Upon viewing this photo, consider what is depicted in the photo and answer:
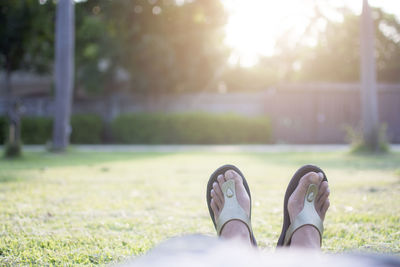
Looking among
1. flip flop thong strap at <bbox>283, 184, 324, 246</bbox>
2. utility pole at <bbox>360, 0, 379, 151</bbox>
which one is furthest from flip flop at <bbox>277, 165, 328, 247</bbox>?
utility pole at <bbox>360, 0, 379, 151</bbox>

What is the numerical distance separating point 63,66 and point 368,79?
6.26m

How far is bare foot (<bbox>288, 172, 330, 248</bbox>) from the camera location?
59.3 inches

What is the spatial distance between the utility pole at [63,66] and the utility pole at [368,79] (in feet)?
19.5

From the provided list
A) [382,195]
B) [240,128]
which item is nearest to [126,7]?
[240,128]

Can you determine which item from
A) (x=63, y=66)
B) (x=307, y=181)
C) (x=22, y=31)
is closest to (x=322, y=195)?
(x=307, y=181)

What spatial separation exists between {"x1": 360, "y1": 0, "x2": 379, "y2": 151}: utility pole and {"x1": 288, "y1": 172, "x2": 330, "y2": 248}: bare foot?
6.40 m

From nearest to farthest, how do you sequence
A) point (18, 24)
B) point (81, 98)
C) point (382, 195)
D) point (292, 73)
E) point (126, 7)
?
point (382, 195) < point (126, 7) < point (18, 24) < point (81, 98) < point (292, 73)

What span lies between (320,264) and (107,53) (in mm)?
12047

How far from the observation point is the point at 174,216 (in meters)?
2.35

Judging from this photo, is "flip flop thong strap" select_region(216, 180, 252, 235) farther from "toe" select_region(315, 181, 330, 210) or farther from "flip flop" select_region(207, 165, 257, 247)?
"toe" select_region(315, 181, 330, 210)

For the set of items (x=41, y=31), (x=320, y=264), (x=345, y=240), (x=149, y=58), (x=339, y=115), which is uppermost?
(x=41, y=31)

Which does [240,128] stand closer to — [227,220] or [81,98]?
[81,98]

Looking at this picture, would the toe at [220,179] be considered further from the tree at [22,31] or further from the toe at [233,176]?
the tree at [22,31]

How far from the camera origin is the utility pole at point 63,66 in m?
7.46
